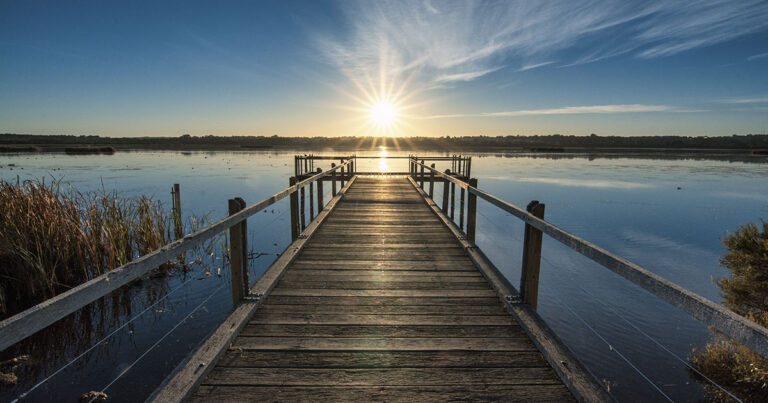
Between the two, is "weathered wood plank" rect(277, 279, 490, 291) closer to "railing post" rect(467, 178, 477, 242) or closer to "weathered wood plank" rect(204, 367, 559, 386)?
"weathered wood plank" rect(204, 367, 559, 386)

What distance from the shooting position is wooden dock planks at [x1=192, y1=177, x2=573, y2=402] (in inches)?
95.9

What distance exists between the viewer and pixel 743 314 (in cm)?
477

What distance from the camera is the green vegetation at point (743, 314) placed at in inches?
159

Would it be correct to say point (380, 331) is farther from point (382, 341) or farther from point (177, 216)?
point (177, 216)

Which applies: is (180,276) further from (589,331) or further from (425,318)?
(589,331)

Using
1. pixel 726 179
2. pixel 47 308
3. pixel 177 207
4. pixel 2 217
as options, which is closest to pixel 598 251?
pixel 47 308

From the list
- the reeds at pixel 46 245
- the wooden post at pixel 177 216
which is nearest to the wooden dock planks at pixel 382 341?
the reeds at pixel 46 245

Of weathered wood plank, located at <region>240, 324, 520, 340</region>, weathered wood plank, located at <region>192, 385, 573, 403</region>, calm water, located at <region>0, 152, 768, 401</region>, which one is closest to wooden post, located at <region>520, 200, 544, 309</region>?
weathered wood plank, located at <region>240, 324, 520, 340</region>

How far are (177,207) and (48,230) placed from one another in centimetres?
302

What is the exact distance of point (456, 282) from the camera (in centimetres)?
438

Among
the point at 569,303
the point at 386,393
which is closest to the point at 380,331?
the point at 386,393

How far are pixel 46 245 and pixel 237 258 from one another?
489cm

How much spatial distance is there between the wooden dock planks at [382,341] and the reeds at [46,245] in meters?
4.41

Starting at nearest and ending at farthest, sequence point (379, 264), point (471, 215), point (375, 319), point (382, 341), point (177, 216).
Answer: point (382, 341)
point (375, 319)
point (379, 264)
point (471, 215)
point (177, 216)
